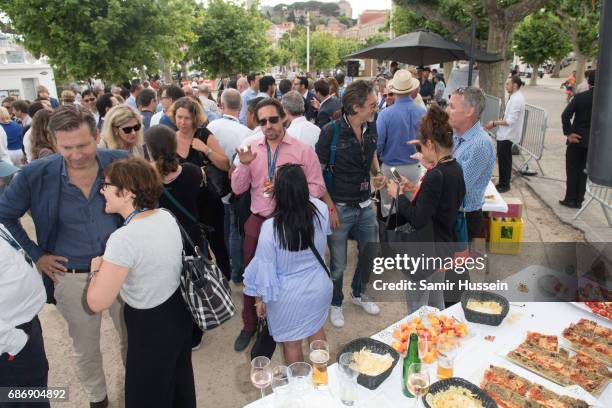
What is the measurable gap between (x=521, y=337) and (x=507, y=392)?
1.80 feet

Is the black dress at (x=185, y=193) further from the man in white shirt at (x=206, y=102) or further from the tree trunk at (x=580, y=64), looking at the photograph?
the tree trunk at (x=580, y=64)

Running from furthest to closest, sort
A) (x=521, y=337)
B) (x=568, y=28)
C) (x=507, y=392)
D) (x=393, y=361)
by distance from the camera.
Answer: (x=568, y=28)
(x=521, y=337)
(x=393, y=361)
(x=507, y=392)

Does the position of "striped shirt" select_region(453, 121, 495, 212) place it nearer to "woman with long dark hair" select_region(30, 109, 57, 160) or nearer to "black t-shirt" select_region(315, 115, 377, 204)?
A: "black t-shirt" select_region(315, 115, 377, 204)

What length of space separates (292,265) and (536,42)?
146ft

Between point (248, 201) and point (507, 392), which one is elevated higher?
point (248, 201)

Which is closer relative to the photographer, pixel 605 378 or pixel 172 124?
pixel 605 378

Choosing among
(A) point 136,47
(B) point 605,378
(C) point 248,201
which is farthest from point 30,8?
(B) point 605,378

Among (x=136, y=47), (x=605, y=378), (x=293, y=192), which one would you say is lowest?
(x=605, y=378)

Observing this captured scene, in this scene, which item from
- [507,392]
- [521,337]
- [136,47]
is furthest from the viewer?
[136,47]

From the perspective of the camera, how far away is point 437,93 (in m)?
14.2

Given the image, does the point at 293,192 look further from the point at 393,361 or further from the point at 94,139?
the point at 94,139

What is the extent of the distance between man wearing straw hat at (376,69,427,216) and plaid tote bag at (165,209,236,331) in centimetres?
327

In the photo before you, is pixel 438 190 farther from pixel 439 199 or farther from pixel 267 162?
pixel 267 162

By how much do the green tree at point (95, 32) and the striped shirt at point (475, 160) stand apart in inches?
353
